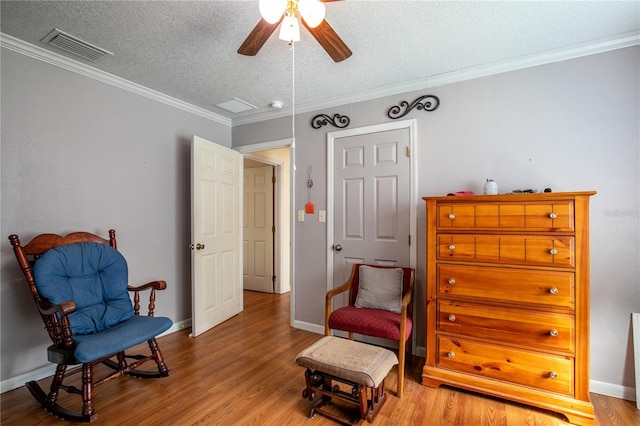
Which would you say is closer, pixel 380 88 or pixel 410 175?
pixel 410 175

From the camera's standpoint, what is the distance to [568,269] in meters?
1.93

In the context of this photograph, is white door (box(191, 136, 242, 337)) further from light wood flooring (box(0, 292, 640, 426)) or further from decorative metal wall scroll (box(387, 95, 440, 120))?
decorative metal wall scroll (box(387, 95, 440, 120))

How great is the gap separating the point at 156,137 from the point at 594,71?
12.5 ft

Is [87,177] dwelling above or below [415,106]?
below

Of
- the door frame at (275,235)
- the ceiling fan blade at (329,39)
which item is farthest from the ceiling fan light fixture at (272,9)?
the door frame at (275,235)

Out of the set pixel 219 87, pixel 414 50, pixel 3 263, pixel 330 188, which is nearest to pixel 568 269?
pixel 414 50

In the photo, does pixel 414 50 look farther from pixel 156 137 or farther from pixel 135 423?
pixel 135 423

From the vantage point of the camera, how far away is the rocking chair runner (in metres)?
1.89

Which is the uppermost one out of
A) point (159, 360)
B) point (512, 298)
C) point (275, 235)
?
point (275, 235)

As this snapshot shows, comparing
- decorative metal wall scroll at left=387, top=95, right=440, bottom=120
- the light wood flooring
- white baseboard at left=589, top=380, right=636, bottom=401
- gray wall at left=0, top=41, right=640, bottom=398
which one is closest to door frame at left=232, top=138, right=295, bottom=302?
gray wall at left=0, top=41, right=640, bottom=398

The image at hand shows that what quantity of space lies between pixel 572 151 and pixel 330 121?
6.84 ft

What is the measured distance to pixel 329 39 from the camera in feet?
5.47

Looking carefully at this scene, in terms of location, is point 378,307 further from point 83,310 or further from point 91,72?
point 91,72

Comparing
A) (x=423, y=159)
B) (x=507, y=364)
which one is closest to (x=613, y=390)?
(x=507, y=364)
